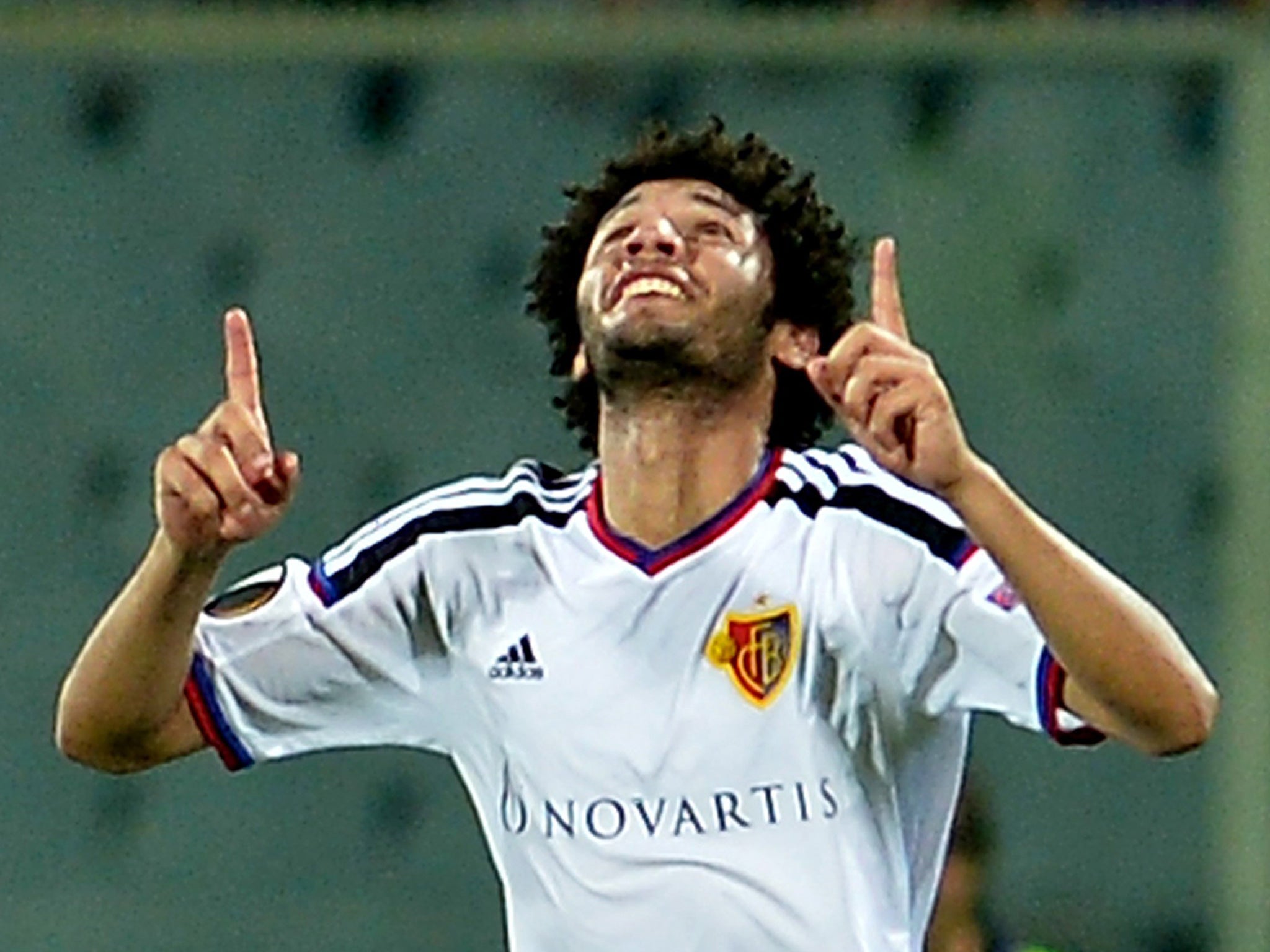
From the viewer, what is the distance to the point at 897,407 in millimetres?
3205

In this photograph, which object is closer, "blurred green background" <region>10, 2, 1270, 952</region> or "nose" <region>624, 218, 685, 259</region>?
"nose" <region>624, 218, 685, 259</region>

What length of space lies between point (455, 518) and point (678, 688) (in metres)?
0.37

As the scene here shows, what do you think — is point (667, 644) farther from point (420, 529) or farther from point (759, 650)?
point (420, 529)

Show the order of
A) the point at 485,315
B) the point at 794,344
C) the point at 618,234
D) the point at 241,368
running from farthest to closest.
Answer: the point at 485,315 → the point at 794,344 → the point at 618,234 → the point at 241,368

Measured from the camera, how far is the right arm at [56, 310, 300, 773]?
3416 millimetres

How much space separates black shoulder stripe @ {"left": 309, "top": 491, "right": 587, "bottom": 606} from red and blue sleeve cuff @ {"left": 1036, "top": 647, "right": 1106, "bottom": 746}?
2.19 feet

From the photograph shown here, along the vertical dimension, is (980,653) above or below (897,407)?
below

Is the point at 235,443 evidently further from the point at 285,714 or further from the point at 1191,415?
the point at 1191,415

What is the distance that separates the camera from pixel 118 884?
6.51 meters

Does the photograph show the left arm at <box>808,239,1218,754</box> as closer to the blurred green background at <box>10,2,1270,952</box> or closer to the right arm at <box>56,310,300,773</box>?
the right arm at <box>56,310,300,773</box>

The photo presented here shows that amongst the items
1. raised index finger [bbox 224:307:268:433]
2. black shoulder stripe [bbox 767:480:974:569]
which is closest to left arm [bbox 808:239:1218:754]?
black shoulder stripe [bbox 767:480:974:569]

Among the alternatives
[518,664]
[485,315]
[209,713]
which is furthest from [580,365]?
[485,315]

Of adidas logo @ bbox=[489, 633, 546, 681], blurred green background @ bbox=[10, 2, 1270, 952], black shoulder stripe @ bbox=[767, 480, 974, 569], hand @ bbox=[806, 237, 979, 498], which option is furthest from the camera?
blurred green background @ bbox=[10, 2, 1270, 952]

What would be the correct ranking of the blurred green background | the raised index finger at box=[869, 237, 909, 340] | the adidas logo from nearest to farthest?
the raised index finger at box=[869, 237, 909, 340] → the adidas logo → the blurred green background
